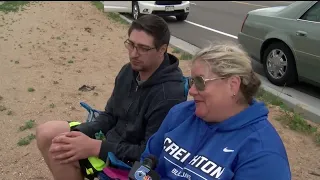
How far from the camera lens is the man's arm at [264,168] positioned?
1604mm

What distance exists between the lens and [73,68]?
20.2 ft

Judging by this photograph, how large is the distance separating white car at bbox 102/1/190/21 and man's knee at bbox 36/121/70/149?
31.2ft

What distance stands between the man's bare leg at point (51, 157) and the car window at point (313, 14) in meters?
4.06

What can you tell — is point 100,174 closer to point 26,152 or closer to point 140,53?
point 140,53

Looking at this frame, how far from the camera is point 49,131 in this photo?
8.41 ft

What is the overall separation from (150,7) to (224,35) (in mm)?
3013

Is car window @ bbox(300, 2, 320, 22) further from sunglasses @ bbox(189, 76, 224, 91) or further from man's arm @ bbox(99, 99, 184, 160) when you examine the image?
sunglasses @ bbox(189, 76, 224, 91)

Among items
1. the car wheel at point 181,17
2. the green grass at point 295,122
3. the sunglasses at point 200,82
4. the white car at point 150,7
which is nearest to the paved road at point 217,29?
the car wheel at point 181,17

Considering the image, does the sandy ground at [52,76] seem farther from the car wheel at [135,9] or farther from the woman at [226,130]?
the woman at [226,130]

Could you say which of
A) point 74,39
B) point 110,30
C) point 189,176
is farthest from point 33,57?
→ point 189,176

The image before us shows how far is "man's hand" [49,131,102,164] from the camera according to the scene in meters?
2.34

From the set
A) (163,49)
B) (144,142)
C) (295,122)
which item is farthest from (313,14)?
(144,142)

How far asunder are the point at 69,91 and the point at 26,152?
1592 mm

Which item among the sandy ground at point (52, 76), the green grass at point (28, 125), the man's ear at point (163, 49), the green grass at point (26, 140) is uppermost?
the man's ear at point (163, 49)
